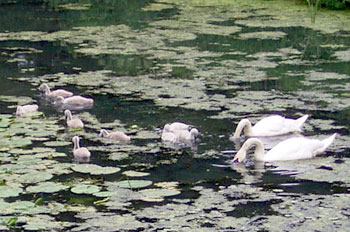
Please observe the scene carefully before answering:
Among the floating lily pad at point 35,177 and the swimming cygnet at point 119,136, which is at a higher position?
the swimming cygnet at point 119,136

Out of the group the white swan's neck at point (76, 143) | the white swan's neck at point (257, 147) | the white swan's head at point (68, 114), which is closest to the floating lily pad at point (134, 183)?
the white swan's neck at point (76, 143)

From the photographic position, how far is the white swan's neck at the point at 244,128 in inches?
272

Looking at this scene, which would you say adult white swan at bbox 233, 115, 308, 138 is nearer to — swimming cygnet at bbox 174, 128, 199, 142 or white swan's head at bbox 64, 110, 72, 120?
swimming cygnet at bbox 174, 128, 199, 142

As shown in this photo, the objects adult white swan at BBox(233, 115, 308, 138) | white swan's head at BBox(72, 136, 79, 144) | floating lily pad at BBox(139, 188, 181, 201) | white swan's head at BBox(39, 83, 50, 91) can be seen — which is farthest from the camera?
white swan's head at BBox(39, 83, 50, 91)

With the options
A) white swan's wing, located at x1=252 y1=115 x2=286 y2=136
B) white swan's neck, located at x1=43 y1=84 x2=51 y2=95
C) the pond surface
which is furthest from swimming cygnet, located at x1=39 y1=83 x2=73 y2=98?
white swan's wing, located at x1=252 y1=115 x2=286 y2=136

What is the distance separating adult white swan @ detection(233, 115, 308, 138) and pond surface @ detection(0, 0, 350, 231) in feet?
0.54

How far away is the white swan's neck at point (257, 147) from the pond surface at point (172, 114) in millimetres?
124

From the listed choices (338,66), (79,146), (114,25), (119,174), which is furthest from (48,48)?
(119,174)

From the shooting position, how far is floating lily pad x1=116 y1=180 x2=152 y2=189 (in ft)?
18.6

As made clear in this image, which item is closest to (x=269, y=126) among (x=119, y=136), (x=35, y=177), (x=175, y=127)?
(x=175, y=127)

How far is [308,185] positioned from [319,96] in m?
2.63

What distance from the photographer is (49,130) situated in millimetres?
7152

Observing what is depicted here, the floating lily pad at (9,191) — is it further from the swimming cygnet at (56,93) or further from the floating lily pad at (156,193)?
the swimming cygnet at (56,93)

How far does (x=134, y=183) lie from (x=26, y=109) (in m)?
2.29
